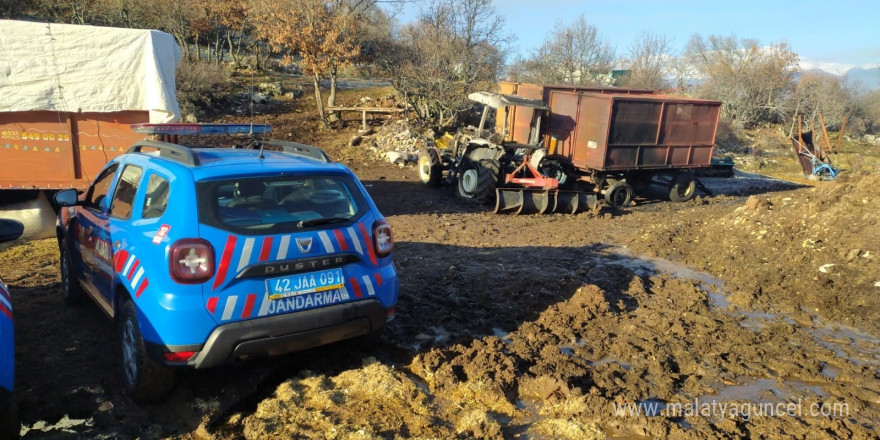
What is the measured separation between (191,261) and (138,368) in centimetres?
89

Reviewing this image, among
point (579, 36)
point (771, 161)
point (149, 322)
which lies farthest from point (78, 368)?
point (579, 36)

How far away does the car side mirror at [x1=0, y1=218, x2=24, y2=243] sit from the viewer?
13.1 feet

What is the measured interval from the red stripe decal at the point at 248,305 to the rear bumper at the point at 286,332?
4cm

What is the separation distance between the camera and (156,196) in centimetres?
386

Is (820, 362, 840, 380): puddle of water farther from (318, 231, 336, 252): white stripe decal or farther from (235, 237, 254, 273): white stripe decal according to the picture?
(235, 237, 254, 273): white stripe decal

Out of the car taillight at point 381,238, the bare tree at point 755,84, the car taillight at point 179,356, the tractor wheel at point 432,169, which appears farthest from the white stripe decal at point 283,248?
the bare tree at point 755,84

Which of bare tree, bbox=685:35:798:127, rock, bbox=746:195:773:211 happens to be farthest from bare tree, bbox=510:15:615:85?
rock, bbox=746:195:773:211

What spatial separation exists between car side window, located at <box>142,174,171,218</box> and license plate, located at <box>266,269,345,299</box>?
0.86m

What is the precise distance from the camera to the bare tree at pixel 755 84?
28.3 m

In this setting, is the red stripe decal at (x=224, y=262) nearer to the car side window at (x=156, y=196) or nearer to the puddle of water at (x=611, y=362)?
the car side window at (x=156, y=196)

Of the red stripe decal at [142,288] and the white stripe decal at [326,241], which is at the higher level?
the white stripe decal at [326,241]

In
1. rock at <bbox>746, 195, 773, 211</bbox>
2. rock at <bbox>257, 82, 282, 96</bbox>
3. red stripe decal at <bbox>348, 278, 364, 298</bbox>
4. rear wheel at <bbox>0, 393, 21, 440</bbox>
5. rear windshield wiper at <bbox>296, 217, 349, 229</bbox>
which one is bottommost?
rear wheel at <bbox>0, 393, 21, 440</bbox>

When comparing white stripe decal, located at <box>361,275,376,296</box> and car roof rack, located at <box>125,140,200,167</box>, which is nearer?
car roof rack, located at <box>125,140,200,167</box>

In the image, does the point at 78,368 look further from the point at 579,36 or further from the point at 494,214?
the point at 579,36
